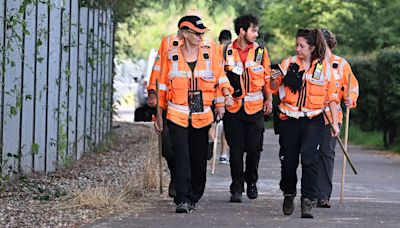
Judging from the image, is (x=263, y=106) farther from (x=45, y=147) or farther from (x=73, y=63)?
(x=73, y=63)

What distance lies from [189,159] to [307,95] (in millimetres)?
1293

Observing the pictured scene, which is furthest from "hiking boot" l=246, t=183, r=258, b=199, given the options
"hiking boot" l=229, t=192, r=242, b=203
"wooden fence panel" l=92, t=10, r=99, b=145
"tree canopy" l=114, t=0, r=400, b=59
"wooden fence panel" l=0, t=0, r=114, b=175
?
"tree canopy" l=114, t=0, r=400, b=59

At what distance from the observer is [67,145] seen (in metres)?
15.6

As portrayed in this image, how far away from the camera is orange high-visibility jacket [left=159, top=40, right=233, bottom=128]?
1134 cm

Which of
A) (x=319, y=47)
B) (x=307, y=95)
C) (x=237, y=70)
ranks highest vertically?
(x=319, y=47)

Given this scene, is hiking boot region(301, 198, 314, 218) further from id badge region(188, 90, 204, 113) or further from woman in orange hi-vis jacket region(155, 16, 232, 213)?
id badge region(188, 90, 204, 113)

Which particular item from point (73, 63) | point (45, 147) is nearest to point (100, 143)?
point (73, 63)

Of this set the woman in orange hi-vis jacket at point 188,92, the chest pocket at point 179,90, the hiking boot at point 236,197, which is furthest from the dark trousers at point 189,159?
the hiking boot at point 236,197

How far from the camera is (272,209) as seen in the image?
38.7ft

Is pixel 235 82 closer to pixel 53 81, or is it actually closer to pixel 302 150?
pixel 302 150

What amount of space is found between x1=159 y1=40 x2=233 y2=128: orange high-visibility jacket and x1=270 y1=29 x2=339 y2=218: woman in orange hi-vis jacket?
0.59 metres

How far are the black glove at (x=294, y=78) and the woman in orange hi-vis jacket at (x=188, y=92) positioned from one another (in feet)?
1.90

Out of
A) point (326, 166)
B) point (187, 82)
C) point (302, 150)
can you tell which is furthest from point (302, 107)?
point (326, 166)

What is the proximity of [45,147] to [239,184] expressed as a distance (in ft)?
9.31
